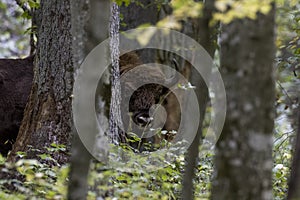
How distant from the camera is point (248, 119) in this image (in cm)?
331

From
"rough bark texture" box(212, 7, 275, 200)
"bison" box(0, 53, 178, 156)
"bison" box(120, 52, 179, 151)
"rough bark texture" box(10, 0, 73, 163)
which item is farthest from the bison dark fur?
"rough bark texture" box(212, 7, 275, 200)

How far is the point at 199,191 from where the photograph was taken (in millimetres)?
6148

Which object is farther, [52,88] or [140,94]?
[140,94]

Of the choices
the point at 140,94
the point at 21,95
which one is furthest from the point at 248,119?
the point at 21,95

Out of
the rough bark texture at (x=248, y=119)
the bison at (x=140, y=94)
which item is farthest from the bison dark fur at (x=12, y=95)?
the rough bark texture at (x=248, y=119)

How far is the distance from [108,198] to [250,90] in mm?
1682

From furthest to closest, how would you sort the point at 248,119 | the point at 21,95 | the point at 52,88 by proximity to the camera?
the point at 21,95 → the point at 52,88 → the point at 248,119

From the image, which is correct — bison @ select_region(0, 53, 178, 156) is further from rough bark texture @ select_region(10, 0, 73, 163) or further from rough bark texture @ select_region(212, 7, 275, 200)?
rough bark texture @ select_region(212, 7, 275, 200)

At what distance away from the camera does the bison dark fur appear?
10.4 m

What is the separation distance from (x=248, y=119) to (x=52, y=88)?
14.2 ft

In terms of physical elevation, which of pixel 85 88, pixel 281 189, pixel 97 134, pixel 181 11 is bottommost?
pixel 281 189

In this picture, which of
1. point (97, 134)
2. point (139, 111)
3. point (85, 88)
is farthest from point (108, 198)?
point (139, 111)

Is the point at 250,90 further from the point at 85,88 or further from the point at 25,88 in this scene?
the point at 25,88

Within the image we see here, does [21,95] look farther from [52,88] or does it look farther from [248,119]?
[248,119]
